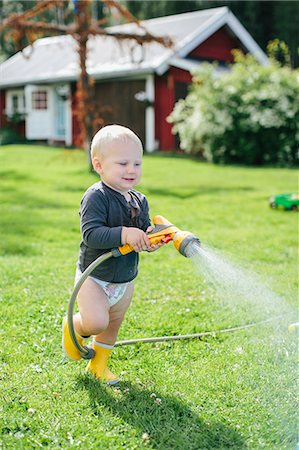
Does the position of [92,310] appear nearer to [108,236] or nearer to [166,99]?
[108,236]

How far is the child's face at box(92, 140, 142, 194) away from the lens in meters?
2.71

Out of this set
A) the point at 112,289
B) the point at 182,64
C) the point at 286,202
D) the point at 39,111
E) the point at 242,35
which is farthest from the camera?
the point at 39,111

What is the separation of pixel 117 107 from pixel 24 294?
15890 millimetres

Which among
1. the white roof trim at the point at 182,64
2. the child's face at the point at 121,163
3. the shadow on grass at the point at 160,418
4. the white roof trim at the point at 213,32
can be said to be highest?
the white roof trim at the point at 213,32

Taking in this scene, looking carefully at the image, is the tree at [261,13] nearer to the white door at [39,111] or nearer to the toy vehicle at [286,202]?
the white door at [39,111]

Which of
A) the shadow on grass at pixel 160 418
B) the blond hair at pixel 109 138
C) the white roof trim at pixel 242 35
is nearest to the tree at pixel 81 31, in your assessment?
the blond hair at pixel 109 138

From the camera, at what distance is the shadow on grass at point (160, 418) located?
2410mm

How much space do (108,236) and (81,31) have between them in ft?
A: 30.9

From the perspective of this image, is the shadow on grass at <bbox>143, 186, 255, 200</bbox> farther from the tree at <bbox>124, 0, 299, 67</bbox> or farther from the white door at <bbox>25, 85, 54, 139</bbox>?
the tree at <bbox>124, 0, 299, 67</bbox>

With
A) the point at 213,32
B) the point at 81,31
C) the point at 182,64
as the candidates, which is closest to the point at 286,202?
the point at 81,31

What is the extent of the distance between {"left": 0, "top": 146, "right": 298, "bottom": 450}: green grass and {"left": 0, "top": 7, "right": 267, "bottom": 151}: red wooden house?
11.0 metres

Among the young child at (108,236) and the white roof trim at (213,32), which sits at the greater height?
the white roof trim at (213,32)

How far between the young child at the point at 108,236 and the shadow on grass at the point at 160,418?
0.40ft

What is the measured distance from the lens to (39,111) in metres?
23.0
